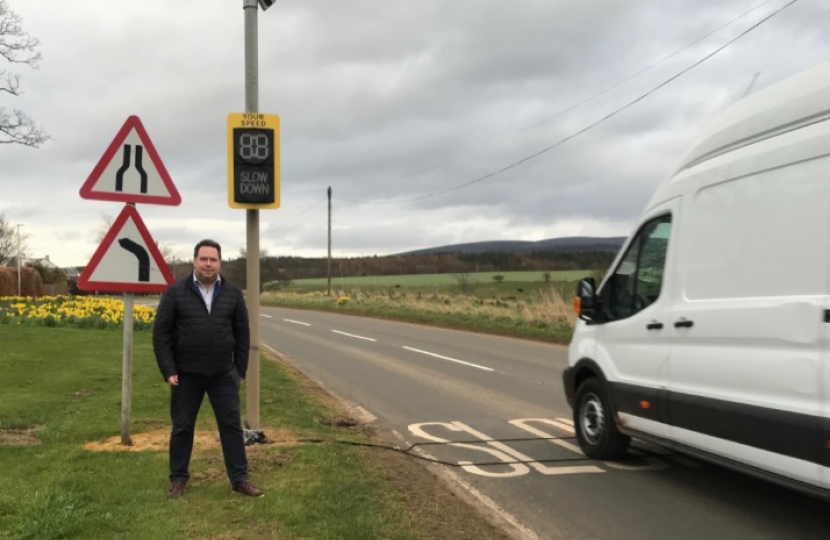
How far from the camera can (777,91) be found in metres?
4.32

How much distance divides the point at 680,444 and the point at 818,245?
74.4 inches

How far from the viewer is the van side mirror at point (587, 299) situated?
6.17 metres

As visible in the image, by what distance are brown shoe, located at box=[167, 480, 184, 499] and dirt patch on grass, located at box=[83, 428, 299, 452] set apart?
46.1 inches

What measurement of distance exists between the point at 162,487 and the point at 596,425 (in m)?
3.73

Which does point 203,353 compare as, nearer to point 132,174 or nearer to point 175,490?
point 175,490

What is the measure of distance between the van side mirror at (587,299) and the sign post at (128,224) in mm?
3602

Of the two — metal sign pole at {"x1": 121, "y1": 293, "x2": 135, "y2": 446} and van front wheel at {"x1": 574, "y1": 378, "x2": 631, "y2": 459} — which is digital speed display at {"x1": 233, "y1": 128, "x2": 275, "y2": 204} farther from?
van front wheel at {"x1": 574, "y1": 378, "x2": 631, "y2": 459}

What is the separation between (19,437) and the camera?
645cm

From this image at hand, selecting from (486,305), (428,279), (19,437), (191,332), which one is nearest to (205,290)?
(191,332)

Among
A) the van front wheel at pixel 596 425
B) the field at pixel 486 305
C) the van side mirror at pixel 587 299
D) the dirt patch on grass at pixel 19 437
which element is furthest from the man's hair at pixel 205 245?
the field at pixel 486 305

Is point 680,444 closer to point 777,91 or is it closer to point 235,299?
point 777,91

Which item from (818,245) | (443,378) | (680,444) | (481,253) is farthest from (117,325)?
(481,253)

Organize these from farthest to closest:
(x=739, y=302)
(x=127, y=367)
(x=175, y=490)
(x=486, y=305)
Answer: (x=486, y=305), (x=127, y=367), (x=175, y=490), (x=739, y=302)

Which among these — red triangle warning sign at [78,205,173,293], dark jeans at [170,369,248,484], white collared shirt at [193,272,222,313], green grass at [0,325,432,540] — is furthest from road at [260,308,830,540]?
red triangle warning sign at [78,205,173,293]
